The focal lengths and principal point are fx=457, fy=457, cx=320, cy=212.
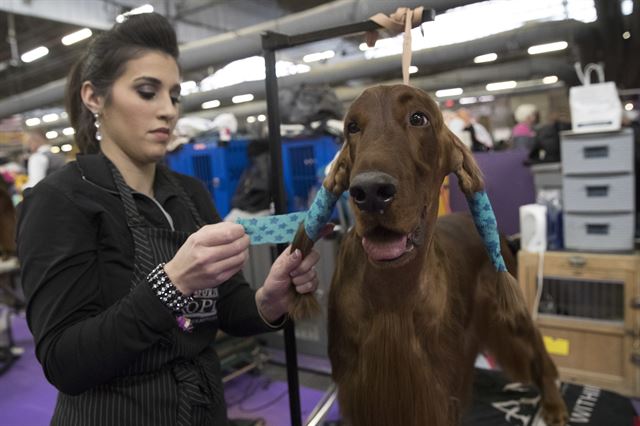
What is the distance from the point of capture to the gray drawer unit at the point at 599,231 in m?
2.59

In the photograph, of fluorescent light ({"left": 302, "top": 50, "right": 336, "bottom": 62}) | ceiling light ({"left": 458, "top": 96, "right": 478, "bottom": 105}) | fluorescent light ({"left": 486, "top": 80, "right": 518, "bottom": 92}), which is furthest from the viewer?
fluorescent light ({"left": 486, "top": 80, "right": 518, "bottom": 92})

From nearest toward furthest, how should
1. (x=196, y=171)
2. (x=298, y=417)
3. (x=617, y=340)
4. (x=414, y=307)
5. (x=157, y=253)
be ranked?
(x=414, y=307)
(x=157, y=253)
(x=298, y=417)
(x=617, y=340)
(x=196, y=171)

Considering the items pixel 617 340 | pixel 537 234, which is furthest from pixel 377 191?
pixel 617 340

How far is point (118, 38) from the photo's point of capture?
1.10m

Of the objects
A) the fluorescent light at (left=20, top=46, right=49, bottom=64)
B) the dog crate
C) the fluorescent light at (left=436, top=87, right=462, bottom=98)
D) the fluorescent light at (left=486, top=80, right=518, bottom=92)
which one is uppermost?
the fluorescent light at (left=20, top=46, right=49, bottom=64)

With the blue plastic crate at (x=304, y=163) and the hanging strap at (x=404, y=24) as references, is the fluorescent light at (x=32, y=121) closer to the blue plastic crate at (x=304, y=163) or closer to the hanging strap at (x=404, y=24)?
the blue plastic crate at (x=304, y=163)

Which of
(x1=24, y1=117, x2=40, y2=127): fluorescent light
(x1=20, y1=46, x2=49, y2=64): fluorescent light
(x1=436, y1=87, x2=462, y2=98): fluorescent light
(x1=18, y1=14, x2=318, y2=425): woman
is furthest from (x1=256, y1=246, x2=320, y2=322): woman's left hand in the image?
(x1=24, y1=117, x2=40, y2=127): fluorescent light

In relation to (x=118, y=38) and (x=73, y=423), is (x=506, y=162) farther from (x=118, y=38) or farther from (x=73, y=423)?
(x=73, y=423)

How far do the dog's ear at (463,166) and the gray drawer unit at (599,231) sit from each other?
2202 mm

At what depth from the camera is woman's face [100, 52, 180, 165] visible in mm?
1080

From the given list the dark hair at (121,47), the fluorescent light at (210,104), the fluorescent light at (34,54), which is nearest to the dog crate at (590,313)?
the dark hair at (121,47)

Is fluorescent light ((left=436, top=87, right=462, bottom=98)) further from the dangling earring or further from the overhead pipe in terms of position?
the dangling earring

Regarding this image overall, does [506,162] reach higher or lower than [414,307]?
higher

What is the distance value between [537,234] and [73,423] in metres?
2.53
